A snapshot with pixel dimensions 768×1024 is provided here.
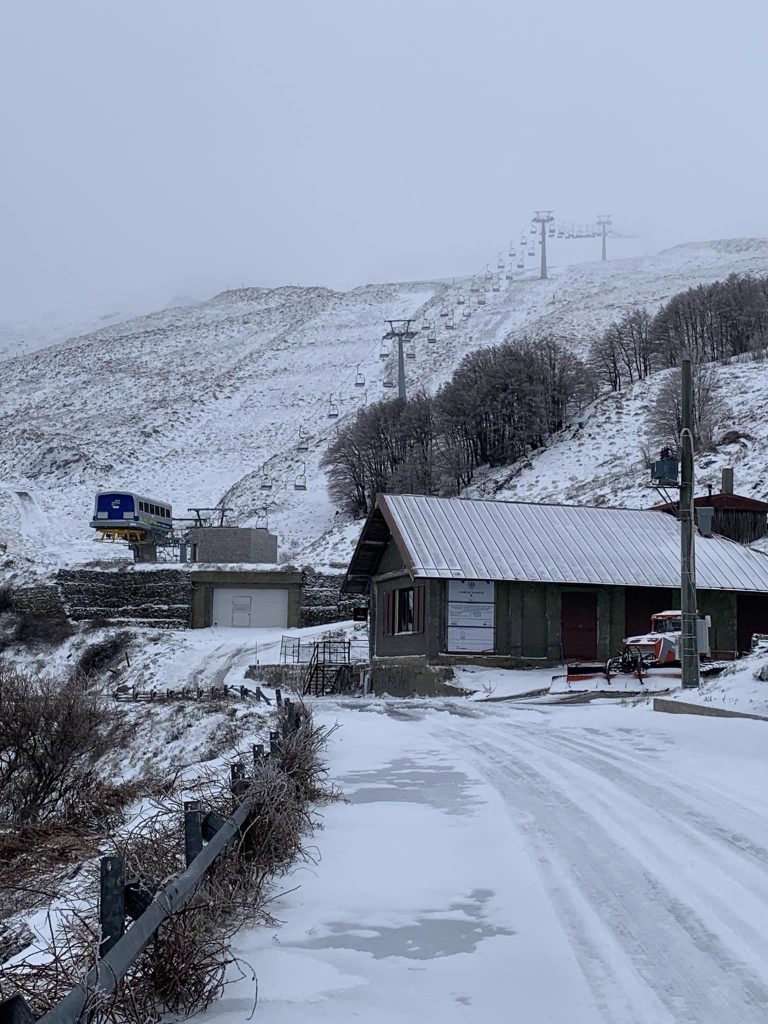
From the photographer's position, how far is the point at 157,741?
22.9 metres

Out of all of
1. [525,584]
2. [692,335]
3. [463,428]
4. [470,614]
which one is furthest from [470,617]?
[692,335]

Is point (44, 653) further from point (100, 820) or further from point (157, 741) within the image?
point (100, 820)

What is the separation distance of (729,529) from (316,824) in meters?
35.6

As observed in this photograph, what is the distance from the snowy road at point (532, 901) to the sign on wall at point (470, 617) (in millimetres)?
18092

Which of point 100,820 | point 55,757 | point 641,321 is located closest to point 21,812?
point 55,757

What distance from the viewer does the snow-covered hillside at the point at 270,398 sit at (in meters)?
60.3

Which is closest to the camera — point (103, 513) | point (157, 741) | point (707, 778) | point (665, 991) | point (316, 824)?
point (665, 991)

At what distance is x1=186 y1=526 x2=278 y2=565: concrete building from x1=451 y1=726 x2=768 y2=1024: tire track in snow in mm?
41081

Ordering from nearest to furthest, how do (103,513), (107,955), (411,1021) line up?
1. (107,955)
2. (411,1021)
3. (103,513)

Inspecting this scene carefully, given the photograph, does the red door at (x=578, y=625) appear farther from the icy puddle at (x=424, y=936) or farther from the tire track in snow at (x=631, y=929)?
the icy puddle at (x=424, y=936)

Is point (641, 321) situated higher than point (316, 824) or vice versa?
point (641, 321)

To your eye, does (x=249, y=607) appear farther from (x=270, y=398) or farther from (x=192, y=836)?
(x=270, y=398)

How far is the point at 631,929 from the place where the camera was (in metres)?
5.73

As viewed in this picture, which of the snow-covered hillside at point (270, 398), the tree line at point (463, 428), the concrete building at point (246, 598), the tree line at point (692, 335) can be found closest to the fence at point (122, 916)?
the concrete building at point (246, 598)
